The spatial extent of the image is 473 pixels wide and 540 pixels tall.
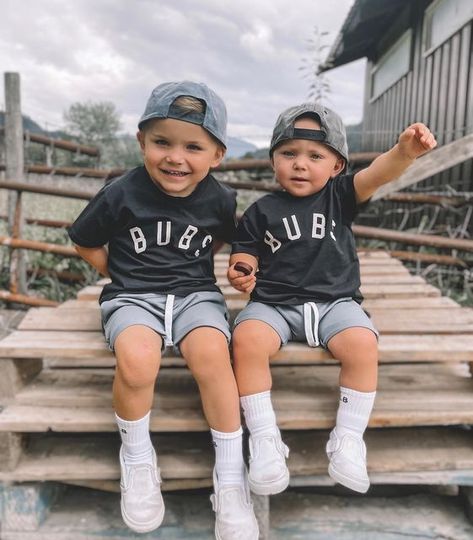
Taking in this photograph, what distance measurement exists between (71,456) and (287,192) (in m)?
1.27

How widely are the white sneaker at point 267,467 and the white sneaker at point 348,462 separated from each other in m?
0.15

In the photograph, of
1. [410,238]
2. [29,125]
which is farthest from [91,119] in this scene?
[410,238]

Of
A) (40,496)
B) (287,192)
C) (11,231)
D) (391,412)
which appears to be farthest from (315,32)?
(40,496)

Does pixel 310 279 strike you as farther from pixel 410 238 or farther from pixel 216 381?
pixel 410 238

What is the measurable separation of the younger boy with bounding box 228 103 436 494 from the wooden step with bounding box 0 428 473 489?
0.56ft

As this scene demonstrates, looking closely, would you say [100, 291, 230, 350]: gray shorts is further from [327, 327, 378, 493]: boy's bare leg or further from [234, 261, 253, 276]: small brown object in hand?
[327, 327, 378, 493]: boy's bare leg

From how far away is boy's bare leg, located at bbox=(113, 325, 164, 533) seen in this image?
4.82 ft

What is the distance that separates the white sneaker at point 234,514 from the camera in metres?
1.43

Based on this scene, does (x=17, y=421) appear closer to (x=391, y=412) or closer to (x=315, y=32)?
(x=391, y=412)

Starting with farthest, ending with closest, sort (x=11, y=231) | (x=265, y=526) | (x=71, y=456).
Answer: (x=11, y=231)
(x=71, y=456)
(x=265, y=526)

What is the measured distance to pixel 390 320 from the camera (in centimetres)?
205

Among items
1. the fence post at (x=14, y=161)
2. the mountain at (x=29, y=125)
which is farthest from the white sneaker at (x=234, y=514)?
the mountain at (x=29, y=125)

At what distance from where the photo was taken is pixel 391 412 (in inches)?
64.9

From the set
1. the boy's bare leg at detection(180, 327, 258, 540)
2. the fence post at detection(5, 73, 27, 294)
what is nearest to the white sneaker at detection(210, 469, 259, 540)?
the boy's bare leg at detection(180, 327, 258, 540)
